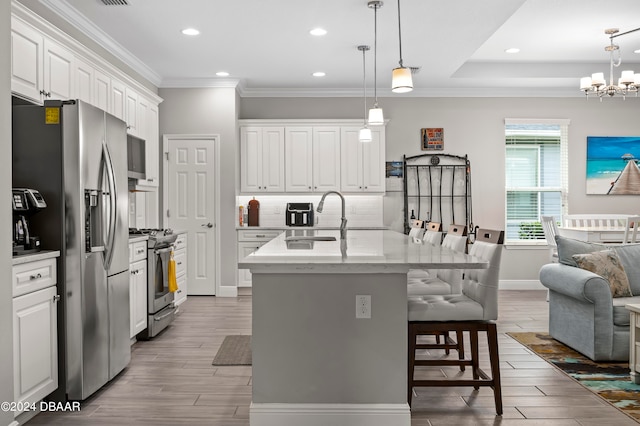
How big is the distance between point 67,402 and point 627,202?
7.43 meters

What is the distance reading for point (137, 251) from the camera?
173 inches

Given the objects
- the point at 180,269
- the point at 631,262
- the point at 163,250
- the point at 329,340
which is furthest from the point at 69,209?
the point at 631,262

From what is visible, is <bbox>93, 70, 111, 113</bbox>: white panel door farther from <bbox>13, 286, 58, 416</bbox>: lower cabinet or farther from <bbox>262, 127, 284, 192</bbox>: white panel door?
<bbox>262, 127, 284, 192</bbox>: white panel door

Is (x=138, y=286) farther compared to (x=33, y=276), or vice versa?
(x=138, y=286)

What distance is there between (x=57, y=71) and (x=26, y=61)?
1.47 ft

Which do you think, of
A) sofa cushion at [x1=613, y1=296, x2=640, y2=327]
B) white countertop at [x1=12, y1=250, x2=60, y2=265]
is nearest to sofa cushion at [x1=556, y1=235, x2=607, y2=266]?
sofa cushion at [x1=613, y1=296, x2=640, y2=327]

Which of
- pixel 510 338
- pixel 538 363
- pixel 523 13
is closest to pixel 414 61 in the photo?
pixel 523 13

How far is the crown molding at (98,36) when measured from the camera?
13.7ft

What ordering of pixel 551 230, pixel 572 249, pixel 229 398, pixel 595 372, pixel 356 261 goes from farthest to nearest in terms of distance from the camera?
pixel 551 230 < pixel 572 249 < pixel 595 372 < pixel 229 398 < pixel 356 261

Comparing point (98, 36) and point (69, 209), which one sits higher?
point (98, 36)

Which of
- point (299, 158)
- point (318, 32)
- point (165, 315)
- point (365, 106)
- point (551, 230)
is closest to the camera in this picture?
point (165, 315)

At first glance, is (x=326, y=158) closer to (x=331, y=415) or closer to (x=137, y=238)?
(x=137, y=238)

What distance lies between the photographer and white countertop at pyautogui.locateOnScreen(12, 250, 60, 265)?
2654 mm

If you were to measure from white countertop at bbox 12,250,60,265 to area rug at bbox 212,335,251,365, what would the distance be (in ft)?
4.79
